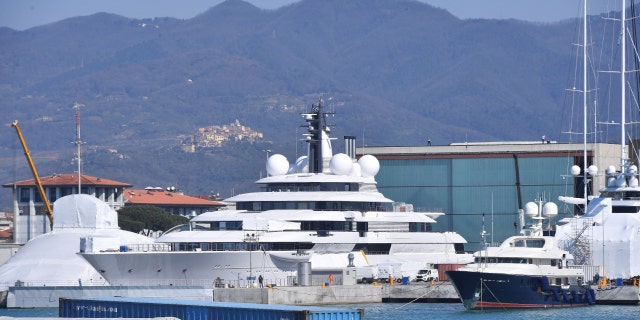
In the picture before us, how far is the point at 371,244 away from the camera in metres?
86.0

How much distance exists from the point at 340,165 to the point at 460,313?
923 inches

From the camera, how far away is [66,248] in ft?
287

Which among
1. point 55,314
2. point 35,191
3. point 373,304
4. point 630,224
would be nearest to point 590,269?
point 630,224

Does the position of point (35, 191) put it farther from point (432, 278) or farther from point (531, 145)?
point (432, 278)

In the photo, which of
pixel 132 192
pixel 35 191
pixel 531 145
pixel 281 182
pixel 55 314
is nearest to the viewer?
pixel 55 314

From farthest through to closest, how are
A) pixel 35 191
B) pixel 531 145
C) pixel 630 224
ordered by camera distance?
pixel 35 191
pixel 531 145
pixel 630 224

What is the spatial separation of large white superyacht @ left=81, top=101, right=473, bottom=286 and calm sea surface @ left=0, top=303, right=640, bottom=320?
17.6 ft

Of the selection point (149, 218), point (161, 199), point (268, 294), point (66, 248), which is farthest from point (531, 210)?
point (161, 199)

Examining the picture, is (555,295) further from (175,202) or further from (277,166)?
(175,202)

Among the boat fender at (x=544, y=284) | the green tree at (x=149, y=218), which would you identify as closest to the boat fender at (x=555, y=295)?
the boat fender at (x=544, y=284)

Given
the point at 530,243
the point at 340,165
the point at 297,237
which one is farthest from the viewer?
the point at 340,165

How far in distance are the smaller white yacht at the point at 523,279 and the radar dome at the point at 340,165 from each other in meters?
→ 18.3

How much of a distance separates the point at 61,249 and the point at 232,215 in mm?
11509

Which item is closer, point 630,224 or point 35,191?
point 630,224
